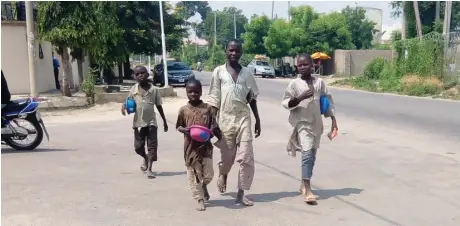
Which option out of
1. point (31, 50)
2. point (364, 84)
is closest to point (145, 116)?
point (31, 50)

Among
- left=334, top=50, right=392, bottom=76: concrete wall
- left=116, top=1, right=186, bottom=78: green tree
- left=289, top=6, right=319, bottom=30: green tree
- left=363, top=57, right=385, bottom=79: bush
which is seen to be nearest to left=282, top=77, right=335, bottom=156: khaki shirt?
left=116, top=1, right=186, bottom=78: green tree

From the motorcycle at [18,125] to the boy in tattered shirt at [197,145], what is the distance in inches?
173

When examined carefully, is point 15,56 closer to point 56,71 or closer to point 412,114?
point 56,71

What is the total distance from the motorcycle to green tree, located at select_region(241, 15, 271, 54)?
138ft

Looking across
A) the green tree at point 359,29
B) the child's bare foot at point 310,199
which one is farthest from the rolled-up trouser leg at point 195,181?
the green tree at point 359,29

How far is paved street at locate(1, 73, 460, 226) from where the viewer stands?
536 cm

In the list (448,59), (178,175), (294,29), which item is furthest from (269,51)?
(178,175)

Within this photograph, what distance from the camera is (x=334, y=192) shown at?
643 centimetres

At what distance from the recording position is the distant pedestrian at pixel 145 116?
7188 millimetres

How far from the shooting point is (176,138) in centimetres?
1095

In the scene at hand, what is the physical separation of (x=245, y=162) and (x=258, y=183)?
1.27 meters

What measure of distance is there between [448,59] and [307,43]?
68.1 feet

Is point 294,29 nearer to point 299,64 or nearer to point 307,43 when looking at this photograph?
point 307,43

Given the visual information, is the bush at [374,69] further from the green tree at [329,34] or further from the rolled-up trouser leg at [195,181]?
the rolled-up trouser leg at [195,181]
